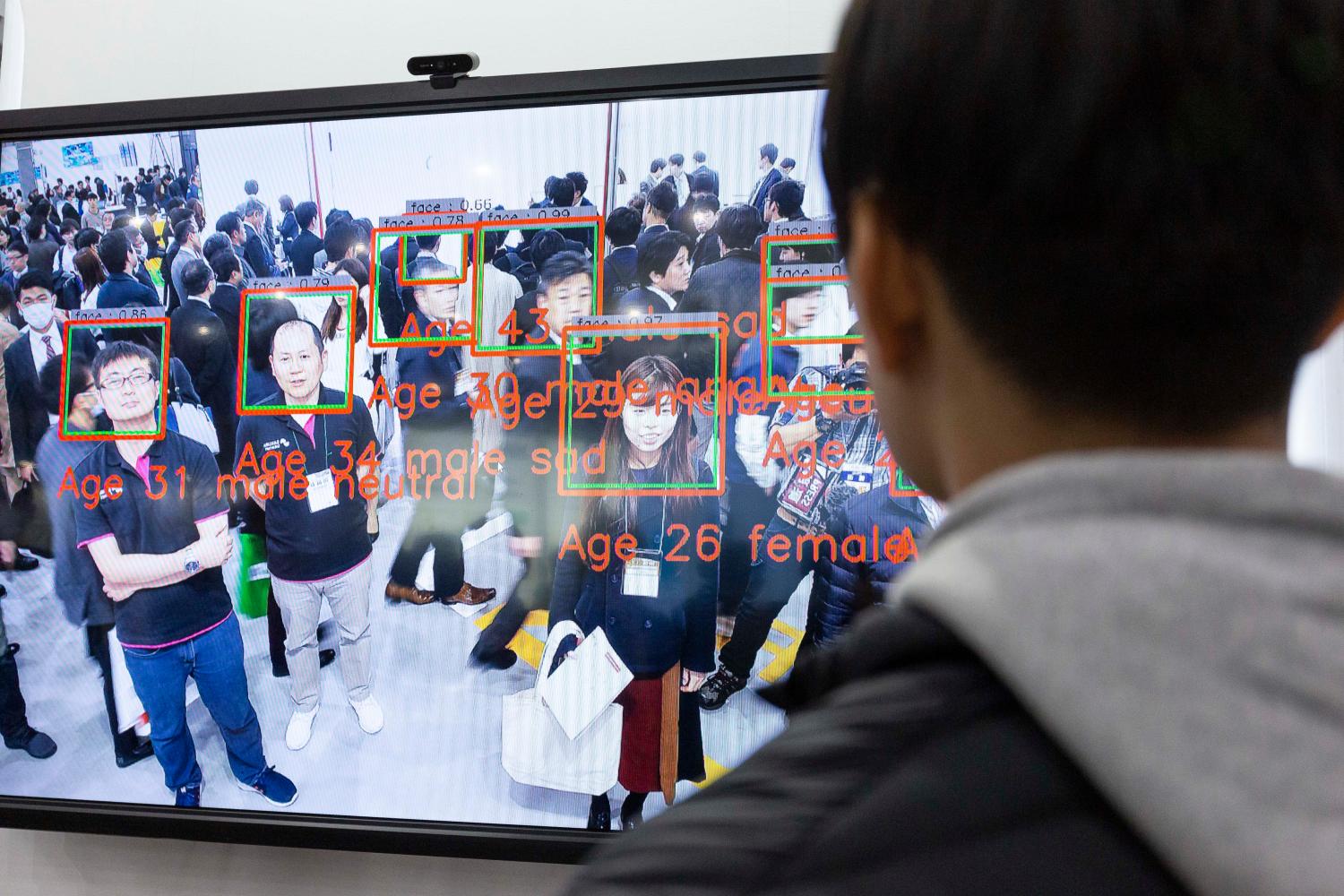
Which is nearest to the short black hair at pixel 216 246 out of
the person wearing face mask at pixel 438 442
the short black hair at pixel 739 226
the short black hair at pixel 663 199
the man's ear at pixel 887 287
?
the person wearing face mask at pixel 438 442

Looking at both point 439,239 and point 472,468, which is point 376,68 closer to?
point 439,239

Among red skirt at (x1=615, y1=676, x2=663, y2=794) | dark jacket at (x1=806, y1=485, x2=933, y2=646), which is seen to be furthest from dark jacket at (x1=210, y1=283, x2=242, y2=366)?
dark jacket at (x1=806, y1=485, x2=933, y2=646)

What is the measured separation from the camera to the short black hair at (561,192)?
1.48 metres

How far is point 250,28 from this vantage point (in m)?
1.77

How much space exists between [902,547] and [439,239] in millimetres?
855

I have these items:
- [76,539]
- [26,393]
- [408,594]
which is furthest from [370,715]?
[26,393]

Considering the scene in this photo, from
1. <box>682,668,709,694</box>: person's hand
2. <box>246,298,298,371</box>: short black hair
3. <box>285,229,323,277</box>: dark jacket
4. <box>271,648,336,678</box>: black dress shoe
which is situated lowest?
<box>271,648,336,678</box>: black dress shoe

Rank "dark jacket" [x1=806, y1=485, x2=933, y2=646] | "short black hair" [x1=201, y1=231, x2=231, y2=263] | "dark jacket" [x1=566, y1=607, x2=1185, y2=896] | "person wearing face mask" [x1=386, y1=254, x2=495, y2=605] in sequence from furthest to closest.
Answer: "short black hair" [x1=201, y1=231, x2=231, y2=263]
"person wearing face mask" [x1=386, y1=254, x2=495, y2=605]
"dark jacket" [x1=806, y1=485, x2=933, y2=646]
"dark jacket" [x1=566, y1=607, x2=1185, y2=896]

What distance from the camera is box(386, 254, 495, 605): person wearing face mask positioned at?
148 centimetres

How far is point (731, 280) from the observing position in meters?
1.43

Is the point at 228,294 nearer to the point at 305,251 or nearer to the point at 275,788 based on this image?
the point at 305,251

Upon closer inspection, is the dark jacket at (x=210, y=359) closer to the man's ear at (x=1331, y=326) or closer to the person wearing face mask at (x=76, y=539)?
the person wearing face mask at (x=76, y=539)

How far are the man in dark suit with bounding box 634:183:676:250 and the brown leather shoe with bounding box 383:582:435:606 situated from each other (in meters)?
0.63

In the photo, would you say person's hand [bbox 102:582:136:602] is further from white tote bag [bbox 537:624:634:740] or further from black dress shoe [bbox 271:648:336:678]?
white tote bag [bbox 537:624:634:740]
